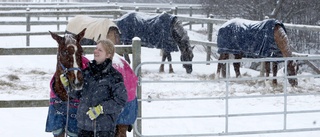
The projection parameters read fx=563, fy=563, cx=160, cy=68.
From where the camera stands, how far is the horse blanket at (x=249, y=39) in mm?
10320

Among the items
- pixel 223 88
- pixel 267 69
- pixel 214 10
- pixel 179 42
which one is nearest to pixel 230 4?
pixel 214 10

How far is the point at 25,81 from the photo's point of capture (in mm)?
9672

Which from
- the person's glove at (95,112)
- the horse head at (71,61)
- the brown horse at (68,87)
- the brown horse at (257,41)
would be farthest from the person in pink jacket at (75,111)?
the brown horse at (257,41)

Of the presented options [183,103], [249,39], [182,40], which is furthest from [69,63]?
[182,40]

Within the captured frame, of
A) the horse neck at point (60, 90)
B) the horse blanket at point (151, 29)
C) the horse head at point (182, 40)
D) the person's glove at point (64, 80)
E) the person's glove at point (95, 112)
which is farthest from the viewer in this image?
the horse head at point (182, 40)

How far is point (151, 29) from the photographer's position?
469 inches

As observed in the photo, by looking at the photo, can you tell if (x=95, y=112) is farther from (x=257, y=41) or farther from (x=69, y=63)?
(x=257, y=41)

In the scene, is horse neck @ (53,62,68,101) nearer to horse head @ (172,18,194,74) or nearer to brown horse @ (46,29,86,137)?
brown horse @ (46,29,86,137)

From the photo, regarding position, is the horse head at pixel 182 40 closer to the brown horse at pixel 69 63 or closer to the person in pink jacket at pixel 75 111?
the person in pink jacket at pixel 75 111

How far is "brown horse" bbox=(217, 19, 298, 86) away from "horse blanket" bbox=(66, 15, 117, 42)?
228cm

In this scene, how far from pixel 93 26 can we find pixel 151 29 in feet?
5.84

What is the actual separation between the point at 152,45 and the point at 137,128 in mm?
6731

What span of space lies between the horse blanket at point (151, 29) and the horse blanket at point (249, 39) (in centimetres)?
120

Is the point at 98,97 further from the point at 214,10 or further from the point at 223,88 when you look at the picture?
the point at 214,10
